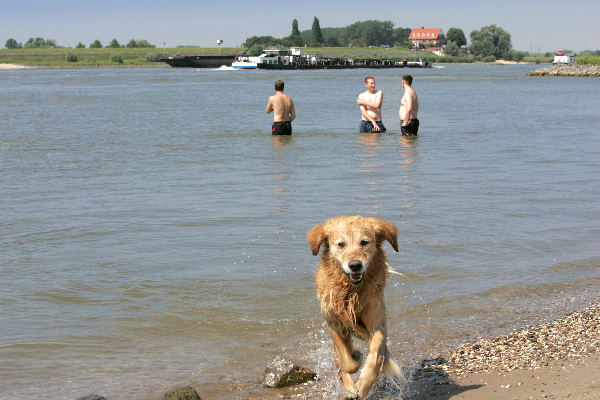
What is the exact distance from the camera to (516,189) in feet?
41.8

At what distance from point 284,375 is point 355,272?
1135mm

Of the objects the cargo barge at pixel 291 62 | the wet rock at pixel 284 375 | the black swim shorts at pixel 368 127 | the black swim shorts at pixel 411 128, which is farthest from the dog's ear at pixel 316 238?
the cargo barge at pixel 291 62

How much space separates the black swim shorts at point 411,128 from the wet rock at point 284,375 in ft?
51.7

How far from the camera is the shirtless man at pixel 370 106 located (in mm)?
19422

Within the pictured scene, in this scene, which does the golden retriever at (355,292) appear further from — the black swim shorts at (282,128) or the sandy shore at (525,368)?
the black swim shorts at (282,128)

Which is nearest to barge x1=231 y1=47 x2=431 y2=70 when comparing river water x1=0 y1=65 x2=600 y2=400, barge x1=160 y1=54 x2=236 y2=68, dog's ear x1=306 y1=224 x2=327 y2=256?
barge x1=160 y1=54 x2=236 y2=68

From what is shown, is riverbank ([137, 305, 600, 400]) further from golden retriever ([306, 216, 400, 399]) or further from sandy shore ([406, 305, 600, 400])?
golden retriever ([306, 216, 400, 399])

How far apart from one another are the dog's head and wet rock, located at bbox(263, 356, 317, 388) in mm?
979

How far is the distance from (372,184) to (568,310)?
670cm

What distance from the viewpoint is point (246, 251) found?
9000 mm

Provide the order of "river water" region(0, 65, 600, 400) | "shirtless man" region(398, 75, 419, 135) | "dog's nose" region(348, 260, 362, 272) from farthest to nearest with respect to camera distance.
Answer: "shirtless man" region(398, 75, 419, 135) < "river water" region(0, 65, 600, 400) < "dog's nose" region(348, 260, 362, 272)

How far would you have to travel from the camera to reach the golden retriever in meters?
4.74

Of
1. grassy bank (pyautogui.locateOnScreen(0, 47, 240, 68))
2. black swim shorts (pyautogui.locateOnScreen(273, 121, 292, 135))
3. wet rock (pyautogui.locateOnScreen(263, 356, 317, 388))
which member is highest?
grassy bank (pyautogui.locateOnScreen(0, 47, 240, 68))

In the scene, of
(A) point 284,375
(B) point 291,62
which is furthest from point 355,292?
(B) point 291,62
